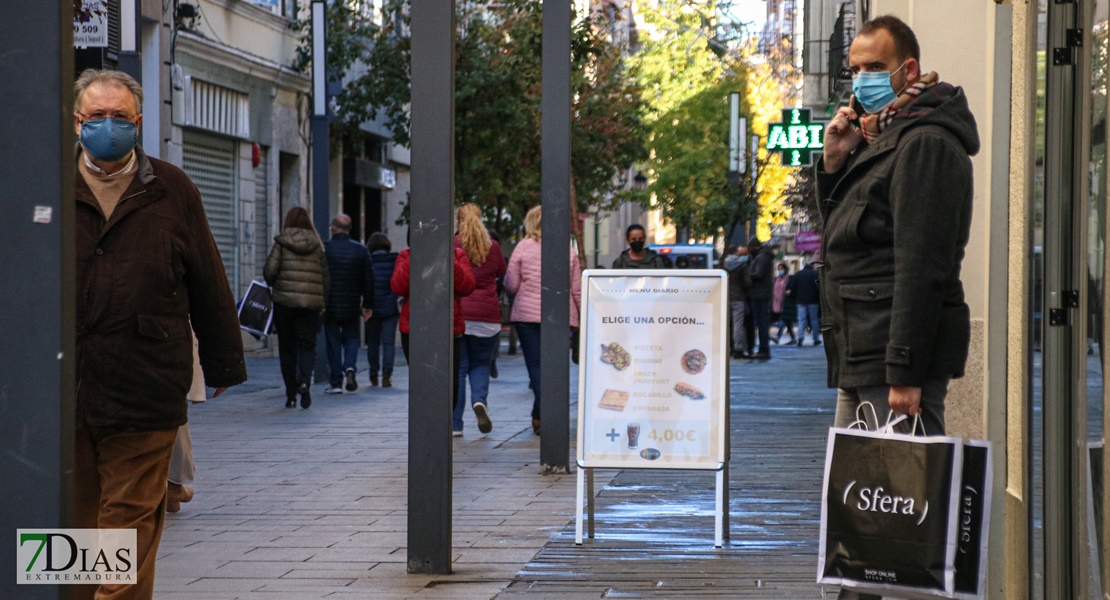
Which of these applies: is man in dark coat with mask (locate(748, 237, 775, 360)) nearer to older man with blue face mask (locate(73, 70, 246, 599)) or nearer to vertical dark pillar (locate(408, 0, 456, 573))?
vertical dark pillar (locate(408, 0, 456, 573))

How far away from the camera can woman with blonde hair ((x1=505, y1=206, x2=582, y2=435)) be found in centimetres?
1278

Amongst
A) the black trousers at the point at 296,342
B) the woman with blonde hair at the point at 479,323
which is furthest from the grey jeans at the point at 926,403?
the black trousers at the point at 296,342

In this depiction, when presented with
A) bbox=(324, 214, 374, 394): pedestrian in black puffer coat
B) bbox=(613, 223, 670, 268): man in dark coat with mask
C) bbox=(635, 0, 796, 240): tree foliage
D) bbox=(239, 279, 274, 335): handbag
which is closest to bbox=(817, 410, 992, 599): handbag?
Result: bbox=(613, 223, 670, 268): man in dark coat with mask

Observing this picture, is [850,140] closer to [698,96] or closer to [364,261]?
[364,261]

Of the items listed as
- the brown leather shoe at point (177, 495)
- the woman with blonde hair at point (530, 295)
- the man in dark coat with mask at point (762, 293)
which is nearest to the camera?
the brown leather shoe at point (177, 495)

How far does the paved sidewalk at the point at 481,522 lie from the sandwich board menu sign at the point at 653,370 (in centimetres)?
44

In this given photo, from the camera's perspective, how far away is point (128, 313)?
4633 millimetres

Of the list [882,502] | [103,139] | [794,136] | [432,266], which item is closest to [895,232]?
[882,502]

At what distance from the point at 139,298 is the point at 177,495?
4399 mm

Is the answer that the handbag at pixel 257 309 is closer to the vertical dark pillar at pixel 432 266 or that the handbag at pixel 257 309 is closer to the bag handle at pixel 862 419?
the vertical dark pillar at pixel 432 266

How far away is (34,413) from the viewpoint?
9.57 feet

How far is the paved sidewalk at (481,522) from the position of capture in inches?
260

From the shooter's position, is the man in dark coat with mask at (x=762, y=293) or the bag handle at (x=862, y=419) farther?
the man in dark coat with mask at (x=762, y=293)

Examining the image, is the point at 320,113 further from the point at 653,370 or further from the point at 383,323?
the point at 653,370
